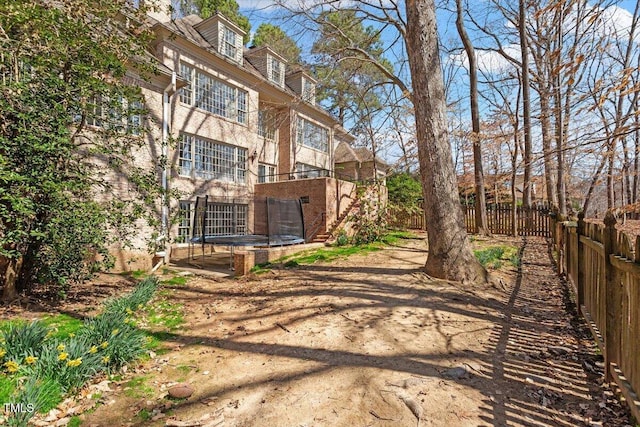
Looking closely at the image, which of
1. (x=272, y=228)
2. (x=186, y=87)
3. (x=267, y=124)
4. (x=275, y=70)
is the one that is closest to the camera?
(x=272, y=228)

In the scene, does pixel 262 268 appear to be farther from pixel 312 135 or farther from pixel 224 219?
pixel 312 135

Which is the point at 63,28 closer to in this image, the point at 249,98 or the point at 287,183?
the point at 287,183

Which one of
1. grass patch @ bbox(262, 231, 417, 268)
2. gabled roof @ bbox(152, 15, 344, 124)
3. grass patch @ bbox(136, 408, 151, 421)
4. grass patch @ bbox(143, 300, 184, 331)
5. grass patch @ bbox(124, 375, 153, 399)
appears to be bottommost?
grass patch @ bbox(136, 408, 151, 421)

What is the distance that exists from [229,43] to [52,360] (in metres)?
16.5

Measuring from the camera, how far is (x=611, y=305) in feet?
10.1

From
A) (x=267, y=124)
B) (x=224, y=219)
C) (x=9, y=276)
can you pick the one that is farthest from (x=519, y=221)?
(x=9, y=276)

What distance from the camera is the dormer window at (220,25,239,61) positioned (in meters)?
15.9

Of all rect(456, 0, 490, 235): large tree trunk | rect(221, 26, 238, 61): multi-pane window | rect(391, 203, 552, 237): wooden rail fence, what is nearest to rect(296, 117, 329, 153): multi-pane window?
rect(221, 26, 238, 61): multi-pane window

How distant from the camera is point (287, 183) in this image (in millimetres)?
15766

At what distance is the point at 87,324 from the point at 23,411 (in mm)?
1646

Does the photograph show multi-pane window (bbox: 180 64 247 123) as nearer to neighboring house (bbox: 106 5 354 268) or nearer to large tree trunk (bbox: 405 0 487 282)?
neighboring house (bbox: 106 5 354 268)

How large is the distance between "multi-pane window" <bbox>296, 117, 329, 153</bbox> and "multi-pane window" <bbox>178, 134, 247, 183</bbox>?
17.1ft

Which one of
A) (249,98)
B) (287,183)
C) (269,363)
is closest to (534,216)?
(287,183)

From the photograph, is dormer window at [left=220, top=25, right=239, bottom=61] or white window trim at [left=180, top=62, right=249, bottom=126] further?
dormer window at [left=220, top=25, right=239, bottom=61]
